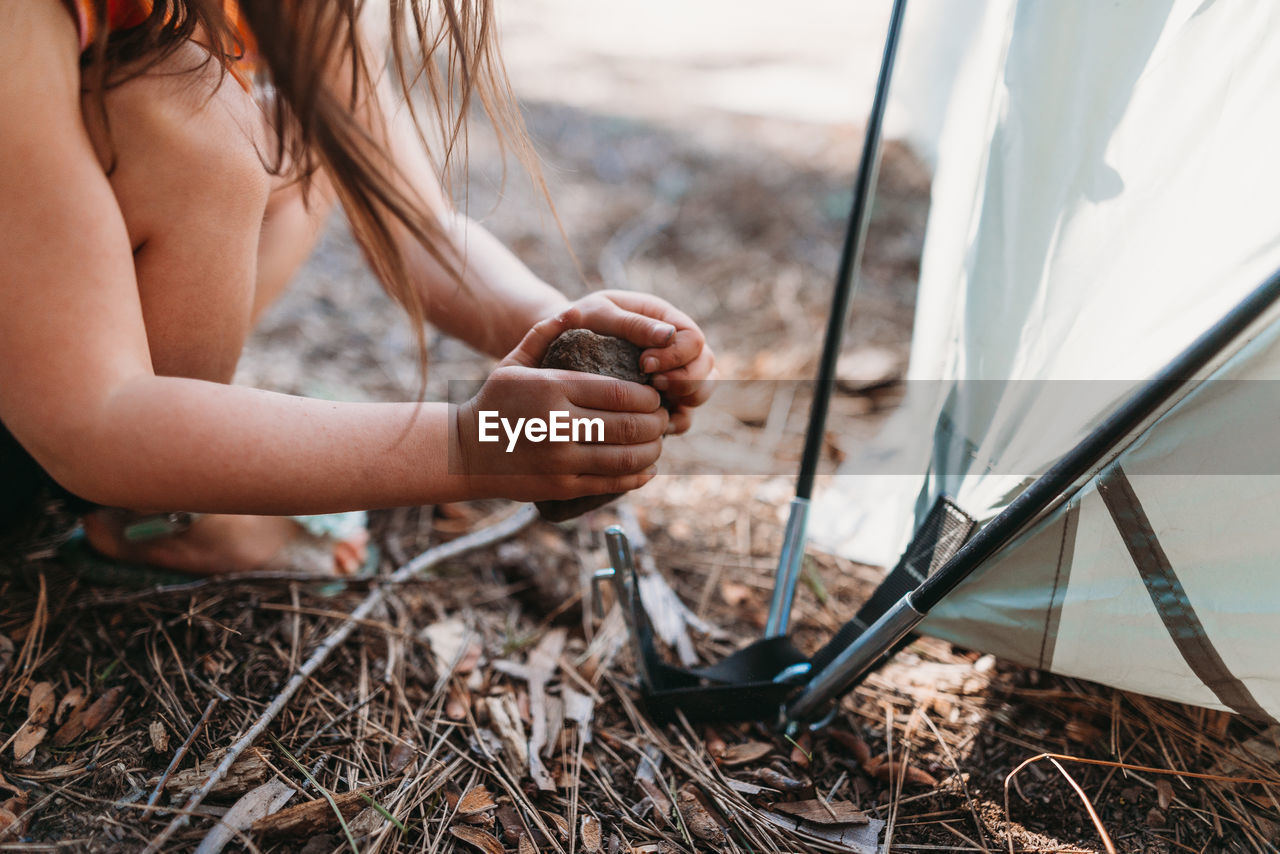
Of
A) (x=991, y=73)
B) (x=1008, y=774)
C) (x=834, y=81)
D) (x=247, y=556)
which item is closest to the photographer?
(x=1008, y=774)

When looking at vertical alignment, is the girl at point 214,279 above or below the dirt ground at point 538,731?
above

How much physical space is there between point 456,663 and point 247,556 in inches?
15.0

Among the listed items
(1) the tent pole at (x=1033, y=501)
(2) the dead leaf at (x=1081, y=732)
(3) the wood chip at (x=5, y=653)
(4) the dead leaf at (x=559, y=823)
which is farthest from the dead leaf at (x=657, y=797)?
(3) the wood chip at (x=5, y=653)

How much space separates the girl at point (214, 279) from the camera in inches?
29.6

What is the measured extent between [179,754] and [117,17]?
813 mm

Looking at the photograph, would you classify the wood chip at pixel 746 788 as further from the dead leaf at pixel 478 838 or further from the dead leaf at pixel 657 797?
the dead leaf at pixel 478 838

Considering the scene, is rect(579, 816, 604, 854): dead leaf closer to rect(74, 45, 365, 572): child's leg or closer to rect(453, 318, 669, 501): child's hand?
rect(453, 318, 669, 501): child's hand

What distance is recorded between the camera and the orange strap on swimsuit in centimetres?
79

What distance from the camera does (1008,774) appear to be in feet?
3.26

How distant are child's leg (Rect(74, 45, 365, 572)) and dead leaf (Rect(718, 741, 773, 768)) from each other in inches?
28.6

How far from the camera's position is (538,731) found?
1.06m

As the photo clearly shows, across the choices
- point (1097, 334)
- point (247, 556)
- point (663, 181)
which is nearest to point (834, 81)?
point (663, 181)

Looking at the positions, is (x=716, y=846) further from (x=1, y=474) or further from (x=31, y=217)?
(x=1, y=474)

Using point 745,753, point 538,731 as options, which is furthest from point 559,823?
point 745,753
